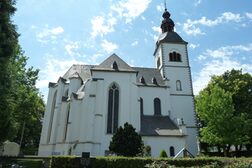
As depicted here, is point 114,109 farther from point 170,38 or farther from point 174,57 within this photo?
point 170,38

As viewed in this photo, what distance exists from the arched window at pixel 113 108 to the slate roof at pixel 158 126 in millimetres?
3507

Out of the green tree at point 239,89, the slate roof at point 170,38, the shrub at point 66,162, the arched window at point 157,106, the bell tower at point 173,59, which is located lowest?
the shrub at point 66,162

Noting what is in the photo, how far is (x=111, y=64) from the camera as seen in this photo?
30.4 m

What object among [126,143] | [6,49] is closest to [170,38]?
[126,143]

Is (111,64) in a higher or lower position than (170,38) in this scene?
lower

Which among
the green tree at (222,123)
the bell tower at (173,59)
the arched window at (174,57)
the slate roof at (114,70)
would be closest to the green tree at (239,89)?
the green tree at (222,123)

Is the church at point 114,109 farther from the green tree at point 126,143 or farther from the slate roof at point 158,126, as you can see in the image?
the green tree at point 126,143

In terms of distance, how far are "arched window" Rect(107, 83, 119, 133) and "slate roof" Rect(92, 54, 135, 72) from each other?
253 centimetres

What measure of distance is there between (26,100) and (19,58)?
5.28 meters

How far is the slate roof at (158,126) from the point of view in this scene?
89.8 ft

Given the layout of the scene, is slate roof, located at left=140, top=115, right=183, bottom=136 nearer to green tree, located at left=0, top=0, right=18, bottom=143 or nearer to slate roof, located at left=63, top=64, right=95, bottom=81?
slate roof, located at left=63, top=64, right=95, bottom=81

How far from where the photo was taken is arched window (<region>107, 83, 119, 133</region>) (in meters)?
26.8

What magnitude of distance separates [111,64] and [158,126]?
10245 mm

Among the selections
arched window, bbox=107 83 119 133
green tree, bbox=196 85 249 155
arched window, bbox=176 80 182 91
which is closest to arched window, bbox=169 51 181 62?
arched window, bbox=176 80 182 91
